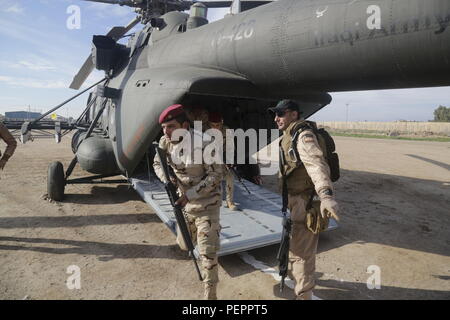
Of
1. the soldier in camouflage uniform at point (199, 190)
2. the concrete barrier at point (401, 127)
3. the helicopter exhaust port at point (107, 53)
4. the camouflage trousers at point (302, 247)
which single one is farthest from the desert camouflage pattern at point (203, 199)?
the concrete barrier at point (401, 127)

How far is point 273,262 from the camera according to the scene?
13.7 feet

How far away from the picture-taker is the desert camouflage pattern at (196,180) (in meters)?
3.12

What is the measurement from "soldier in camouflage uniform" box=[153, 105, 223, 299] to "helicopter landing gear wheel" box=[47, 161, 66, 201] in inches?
173

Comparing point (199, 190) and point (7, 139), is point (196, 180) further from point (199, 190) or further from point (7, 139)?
point (7, 139)

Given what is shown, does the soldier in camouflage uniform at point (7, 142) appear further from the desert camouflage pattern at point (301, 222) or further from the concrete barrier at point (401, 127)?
the concrete barrier at point (401, 127)

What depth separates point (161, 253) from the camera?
4.40 m

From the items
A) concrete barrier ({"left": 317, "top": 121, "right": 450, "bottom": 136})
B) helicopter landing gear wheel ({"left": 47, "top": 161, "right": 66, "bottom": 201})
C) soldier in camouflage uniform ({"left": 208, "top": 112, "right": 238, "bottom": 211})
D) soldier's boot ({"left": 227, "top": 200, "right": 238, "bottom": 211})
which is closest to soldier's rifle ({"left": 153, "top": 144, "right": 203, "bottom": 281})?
soldier in camouflage uniform ({"left": 208, "top": 112, "right": 238, "bottom": 211})

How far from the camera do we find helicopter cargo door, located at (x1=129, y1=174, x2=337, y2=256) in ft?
13.5

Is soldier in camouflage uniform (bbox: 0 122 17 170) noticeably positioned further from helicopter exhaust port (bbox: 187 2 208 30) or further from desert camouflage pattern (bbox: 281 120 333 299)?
desert camouflage pattern (bbox: 281 120 333 299)

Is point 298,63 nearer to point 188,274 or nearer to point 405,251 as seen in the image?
point 188,274

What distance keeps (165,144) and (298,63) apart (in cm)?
179

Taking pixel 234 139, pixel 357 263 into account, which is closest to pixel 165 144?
pixel 357 263

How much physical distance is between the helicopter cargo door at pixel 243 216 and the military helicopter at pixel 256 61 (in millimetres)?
805

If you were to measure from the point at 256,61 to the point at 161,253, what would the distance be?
3.08 meters
